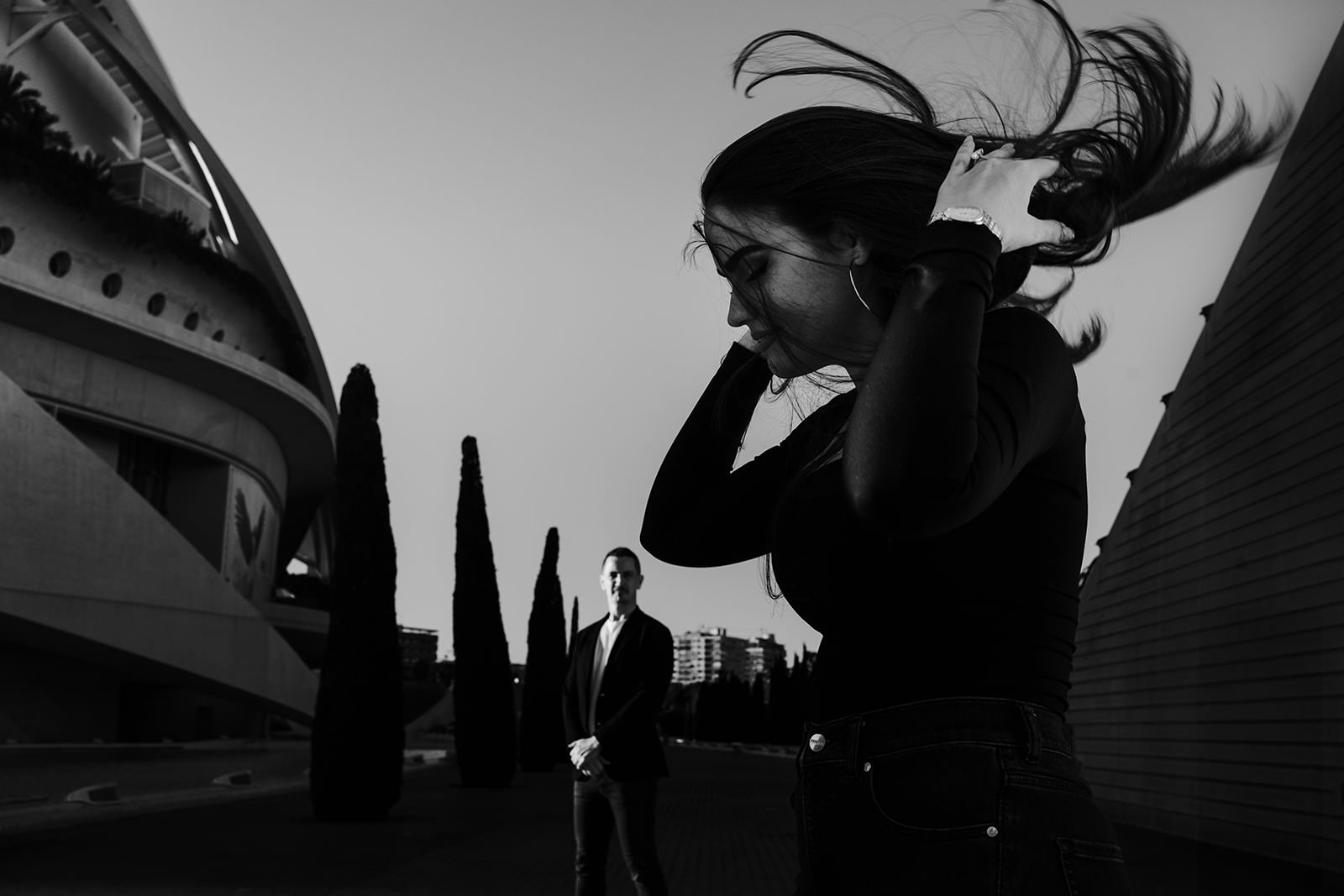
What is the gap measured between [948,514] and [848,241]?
0.34 m

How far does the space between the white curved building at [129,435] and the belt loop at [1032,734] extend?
2396cm

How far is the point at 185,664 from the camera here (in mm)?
26344

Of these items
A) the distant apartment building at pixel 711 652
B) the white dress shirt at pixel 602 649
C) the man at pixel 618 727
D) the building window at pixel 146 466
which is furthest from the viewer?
the distant apartment building at pixel 711 652

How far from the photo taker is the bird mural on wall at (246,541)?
33656mm

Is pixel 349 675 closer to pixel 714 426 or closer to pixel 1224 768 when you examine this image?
pixel 1224 768

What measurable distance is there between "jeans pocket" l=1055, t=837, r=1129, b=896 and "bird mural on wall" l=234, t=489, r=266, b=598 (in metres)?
34.5

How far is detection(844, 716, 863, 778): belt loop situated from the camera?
1.12 meters

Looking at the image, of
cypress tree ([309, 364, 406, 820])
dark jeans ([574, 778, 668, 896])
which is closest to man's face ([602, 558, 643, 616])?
dark jeans ([574, 778, 668, 896])

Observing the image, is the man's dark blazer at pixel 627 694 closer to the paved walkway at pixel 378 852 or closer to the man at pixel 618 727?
the man at pixel 618 727

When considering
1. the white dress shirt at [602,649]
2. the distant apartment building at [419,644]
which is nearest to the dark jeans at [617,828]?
the white dress shirt at [602,649]

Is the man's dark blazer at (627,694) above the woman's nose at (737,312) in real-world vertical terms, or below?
below

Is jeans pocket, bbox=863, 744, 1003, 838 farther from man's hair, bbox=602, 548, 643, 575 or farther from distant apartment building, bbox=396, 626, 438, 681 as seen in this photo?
distant apartment building, bbox=396, 626, 438, 681

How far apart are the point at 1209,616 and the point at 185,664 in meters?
21.4

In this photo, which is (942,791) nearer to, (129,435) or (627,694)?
(627,694)
